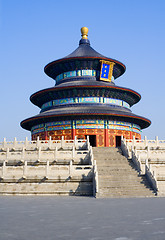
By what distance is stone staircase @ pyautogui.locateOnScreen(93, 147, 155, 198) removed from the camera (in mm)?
17891

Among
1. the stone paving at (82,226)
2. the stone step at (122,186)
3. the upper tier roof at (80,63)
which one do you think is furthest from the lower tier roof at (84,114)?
the stone paving at (82,226)

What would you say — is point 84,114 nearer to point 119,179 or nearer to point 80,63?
point 80,63

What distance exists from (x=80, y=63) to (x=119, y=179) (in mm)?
26596

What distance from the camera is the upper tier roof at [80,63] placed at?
42.2 meters

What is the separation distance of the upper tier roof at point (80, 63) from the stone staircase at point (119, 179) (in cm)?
2108

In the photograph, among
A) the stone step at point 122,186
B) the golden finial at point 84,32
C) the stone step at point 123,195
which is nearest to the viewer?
the stone step at point 123,195

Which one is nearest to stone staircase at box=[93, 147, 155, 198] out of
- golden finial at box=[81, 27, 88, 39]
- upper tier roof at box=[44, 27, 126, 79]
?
upper tier roof at box=[44, 27, 126, 79]

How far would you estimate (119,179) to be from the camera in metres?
19.7

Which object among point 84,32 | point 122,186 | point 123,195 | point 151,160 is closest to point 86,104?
point 84,32

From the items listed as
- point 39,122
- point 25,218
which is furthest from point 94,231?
point 39,122

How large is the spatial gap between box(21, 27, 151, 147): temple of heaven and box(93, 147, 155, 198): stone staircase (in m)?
12.8

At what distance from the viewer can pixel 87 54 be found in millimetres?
43656

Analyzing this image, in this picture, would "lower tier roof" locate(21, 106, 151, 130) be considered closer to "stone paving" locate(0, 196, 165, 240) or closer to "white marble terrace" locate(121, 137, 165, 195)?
"white marble terrace" locate(121, 137, 165, 195)

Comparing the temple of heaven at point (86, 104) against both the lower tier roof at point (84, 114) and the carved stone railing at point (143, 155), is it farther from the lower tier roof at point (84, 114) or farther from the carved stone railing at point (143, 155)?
the carved stone railing at point (143, 155)
